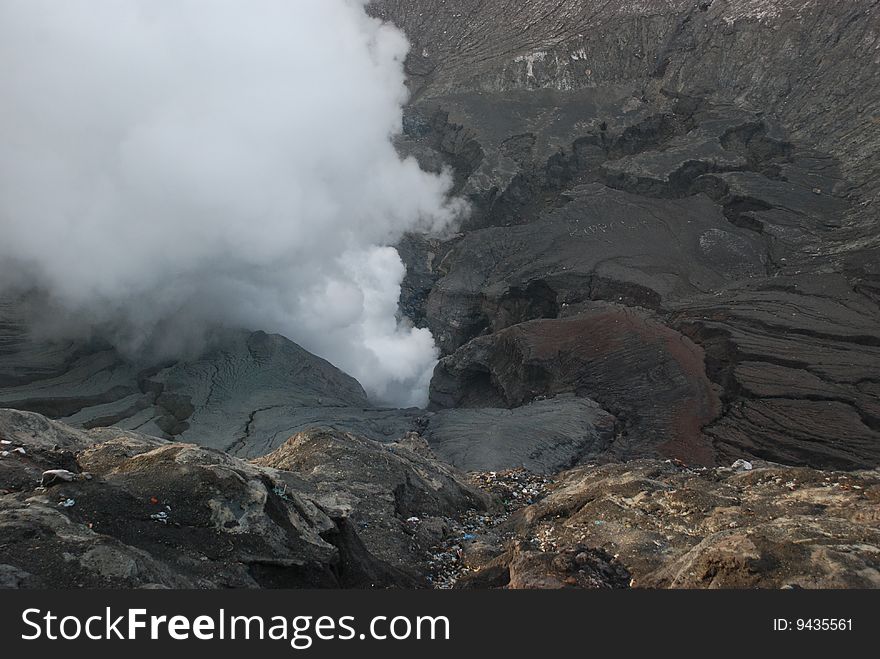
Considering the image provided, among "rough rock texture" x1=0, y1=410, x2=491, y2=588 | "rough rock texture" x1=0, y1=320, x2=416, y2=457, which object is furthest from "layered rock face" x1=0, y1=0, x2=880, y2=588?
"rough rock texture" x1=0, y1=320, x2=416, y2=457

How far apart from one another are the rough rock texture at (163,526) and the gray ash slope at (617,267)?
494 inches

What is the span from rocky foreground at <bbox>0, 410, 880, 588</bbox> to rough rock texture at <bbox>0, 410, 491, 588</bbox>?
0.02 meters

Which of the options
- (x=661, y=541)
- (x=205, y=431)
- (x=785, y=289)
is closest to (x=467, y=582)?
(x=661, y=541)

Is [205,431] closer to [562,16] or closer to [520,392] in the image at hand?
[520,392]

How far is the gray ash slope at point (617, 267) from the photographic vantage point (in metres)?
25.0

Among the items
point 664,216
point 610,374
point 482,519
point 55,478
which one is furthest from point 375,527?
point 664,216

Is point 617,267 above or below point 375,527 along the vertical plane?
above

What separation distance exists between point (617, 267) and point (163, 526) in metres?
33.7

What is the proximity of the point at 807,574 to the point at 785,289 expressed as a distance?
28.9m

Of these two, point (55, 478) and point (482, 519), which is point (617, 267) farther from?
point (55, 478)

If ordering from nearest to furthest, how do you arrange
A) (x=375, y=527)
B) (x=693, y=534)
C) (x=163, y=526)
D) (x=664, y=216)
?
(x=163, y=526)
(x=693, y=534)
(x=375, y=527)
(x=664, y=216)

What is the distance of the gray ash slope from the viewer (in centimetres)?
2498

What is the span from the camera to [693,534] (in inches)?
418

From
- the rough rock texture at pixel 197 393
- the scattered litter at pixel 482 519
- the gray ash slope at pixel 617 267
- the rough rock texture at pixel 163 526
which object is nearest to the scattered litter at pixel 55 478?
the rough rock texture at pixel 163 526
